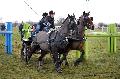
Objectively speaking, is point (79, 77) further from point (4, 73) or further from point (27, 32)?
point (27, 32)

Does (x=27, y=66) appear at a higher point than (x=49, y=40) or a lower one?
lower

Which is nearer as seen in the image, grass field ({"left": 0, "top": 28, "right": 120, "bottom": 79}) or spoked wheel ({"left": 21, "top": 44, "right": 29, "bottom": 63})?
grass field ({"left": 0, "top": 28, "right": 120, "bottom": 79})

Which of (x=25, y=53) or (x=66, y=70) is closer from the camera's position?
(x=66, y=70)

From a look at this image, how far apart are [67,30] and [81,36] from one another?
60cm

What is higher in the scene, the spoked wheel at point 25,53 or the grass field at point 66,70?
the spoked wheel at point 25,53

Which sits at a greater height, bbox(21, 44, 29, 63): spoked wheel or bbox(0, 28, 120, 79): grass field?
bbox(21, 44, 29, 63): spoked wheel

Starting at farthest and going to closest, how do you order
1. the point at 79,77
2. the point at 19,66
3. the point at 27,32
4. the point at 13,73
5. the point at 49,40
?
the point at 27,32 < the point at 19,66 < the point at 49,40 < the point at 13,73 < the point at 79,77

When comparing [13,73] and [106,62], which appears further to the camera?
[106,62]

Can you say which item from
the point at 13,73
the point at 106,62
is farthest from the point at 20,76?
the point at 106,62

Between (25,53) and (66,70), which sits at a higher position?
(25,53)

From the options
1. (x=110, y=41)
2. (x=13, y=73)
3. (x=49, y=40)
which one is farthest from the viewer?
(x=110, y=41)

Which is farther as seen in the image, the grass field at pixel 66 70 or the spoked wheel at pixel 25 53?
the spoked wheel at pixel 25 53

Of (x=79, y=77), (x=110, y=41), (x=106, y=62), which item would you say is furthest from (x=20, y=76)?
(x=110, y=41)

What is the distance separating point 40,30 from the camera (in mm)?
16094
